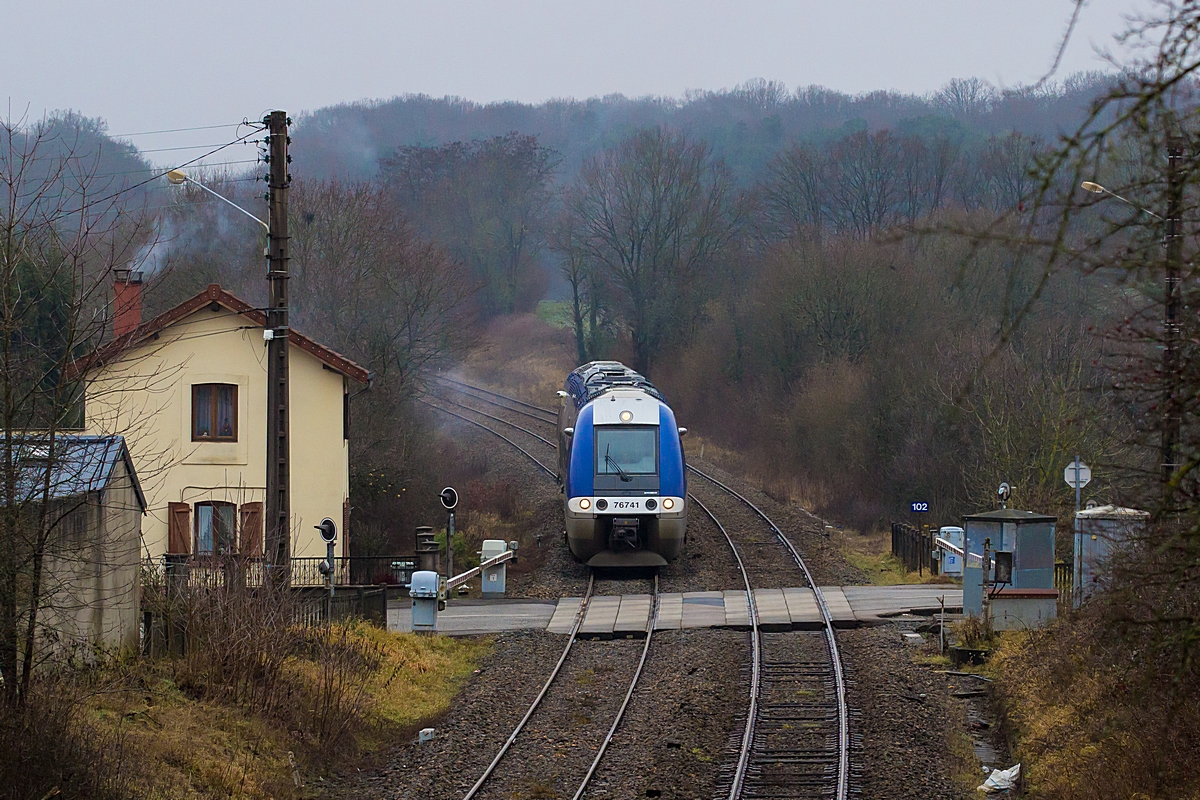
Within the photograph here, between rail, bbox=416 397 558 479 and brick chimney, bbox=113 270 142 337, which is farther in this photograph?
rail, bbox=416 397 558 479

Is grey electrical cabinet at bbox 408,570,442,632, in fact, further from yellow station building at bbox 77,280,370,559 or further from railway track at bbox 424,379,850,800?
yellow station building at bbox 77,280,370,559

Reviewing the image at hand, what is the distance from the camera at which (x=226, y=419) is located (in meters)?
24.5

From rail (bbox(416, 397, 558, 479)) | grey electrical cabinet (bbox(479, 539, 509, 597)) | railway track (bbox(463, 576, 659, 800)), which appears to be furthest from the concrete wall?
rail (bbox(416, 397, 558, 479))

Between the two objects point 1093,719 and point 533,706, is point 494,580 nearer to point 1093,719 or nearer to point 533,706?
point 533,706

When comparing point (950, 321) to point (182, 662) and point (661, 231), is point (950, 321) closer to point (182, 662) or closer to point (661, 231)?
point (661, 231)

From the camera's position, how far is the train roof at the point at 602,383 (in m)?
24.8

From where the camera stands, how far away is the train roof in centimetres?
2475

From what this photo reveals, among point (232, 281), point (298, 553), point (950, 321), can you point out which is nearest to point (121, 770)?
point (298, 553)

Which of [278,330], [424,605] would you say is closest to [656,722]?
[424,605]

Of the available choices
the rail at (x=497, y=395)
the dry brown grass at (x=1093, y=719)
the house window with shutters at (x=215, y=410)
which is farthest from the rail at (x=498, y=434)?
the dry brown grass at (x=1093, y=719)

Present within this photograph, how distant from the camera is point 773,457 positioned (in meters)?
41.9

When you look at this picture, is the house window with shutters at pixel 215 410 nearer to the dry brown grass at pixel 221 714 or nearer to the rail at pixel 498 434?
the dry brown grass at pixel 221 714

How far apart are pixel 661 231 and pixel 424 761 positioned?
46.0 metres

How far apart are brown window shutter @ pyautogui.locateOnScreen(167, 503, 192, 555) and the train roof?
7.98 m
